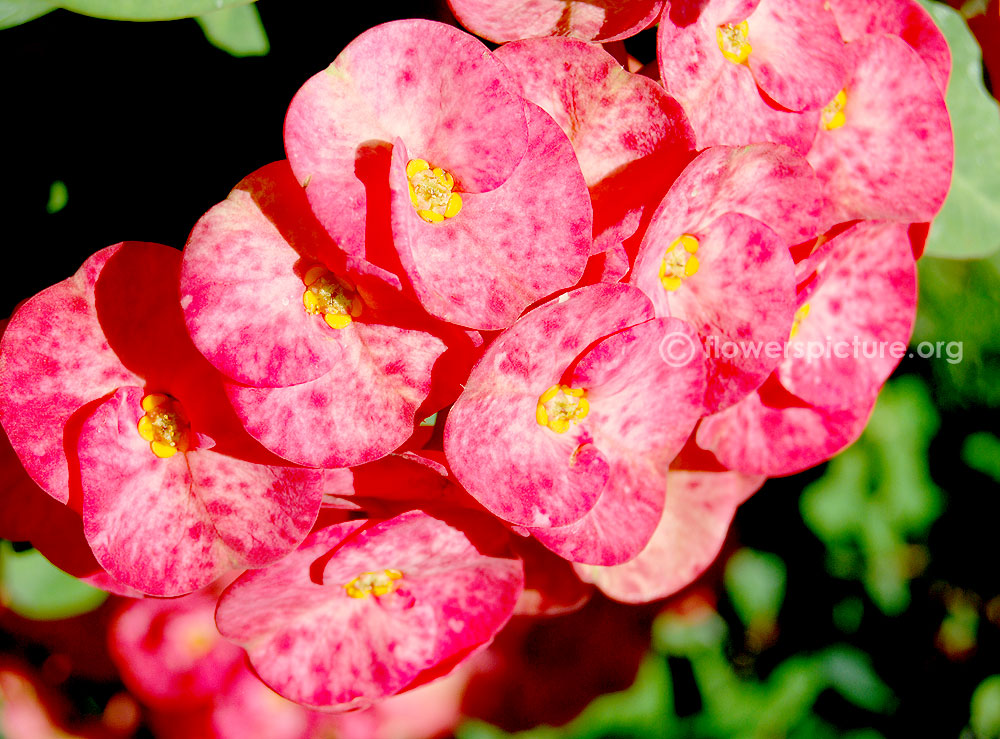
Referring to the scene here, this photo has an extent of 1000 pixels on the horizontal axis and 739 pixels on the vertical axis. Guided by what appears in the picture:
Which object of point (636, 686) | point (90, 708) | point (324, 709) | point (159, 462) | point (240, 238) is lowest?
point (636, 686)

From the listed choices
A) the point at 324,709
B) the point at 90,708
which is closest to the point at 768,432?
the point at 324,709

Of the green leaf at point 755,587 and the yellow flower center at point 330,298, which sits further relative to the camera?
the green leaf at point 755,587

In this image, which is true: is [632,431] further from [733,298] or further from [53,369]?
[53,369]

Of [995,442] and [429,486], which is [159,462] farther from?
[995,442]

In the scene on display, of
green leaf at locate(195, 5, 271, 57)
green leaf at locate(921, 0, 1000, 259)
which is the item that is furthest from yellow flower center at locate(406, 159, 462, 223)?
green leaf at locate(921, 0, 1000, 259)

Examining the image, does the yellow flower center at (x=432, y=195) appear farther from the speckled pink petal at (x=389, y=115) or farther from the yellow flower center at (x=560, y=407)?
the yellow flower center at (x=560, y=407)

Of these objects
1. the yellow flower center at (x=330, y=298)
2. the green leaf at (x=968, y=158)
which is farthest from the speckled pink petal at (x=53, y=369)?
the green leaf at (x=968, y=158)

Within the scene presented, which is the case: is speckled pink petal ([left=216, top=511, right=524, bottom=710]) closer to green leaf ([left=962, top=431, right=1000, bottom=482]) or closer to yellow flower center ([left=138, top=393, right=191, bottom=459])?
yellow flower center ([left=138, top=393, right=191, bottom=459])
